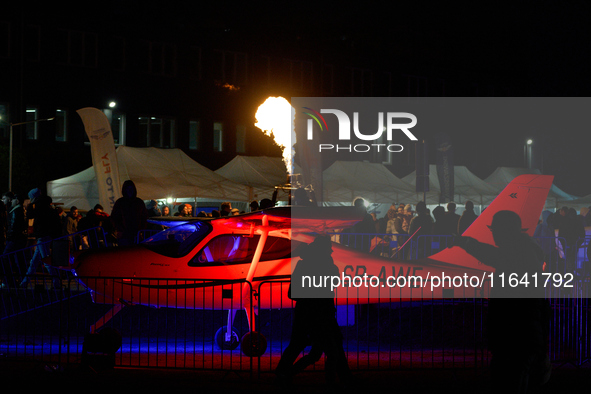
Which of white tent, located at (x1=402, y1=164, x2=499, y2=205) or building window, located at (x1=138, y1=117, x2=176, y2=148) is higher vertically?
building window, located at (x1=138, y1=117, x2=176, y2=148)

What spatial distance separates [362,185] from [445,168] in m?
7.67

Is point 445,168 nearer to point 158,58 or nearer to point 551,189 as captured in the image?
point 551,189

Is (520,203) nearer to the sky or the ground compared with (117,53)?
nearer to the ground

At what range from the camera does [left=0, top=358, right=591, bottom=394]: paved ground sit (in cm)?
747

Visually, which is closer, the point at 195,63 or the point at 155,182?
the point at 155,182

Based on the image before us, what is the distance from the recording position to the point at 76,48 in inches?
1500

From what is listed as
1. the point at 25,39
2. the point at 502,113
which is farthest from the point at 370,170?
the point at 502,113

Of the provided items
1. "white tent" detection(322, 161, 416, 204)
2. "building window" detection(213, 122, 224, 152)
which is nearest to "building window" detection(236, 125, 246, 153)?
"building window" detection(213, 122, 224, 152)

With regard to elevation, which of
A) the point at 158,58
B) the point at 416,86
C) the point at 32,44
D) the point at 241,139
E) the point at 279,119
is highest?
the point at 416,86

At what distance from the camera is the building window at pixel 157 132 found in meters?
41.2

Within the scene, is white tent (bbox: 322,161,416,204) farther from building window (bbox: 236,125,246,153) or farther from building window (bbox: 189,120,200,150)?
building window (bbox: 236,125,246,153)

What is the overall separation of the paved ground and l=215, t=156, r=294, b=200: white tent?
20.5 meters

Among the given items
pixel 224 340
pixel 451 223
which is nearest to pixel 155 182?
pixel 451 223

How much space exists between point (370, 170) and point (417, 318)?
59.1 feet
